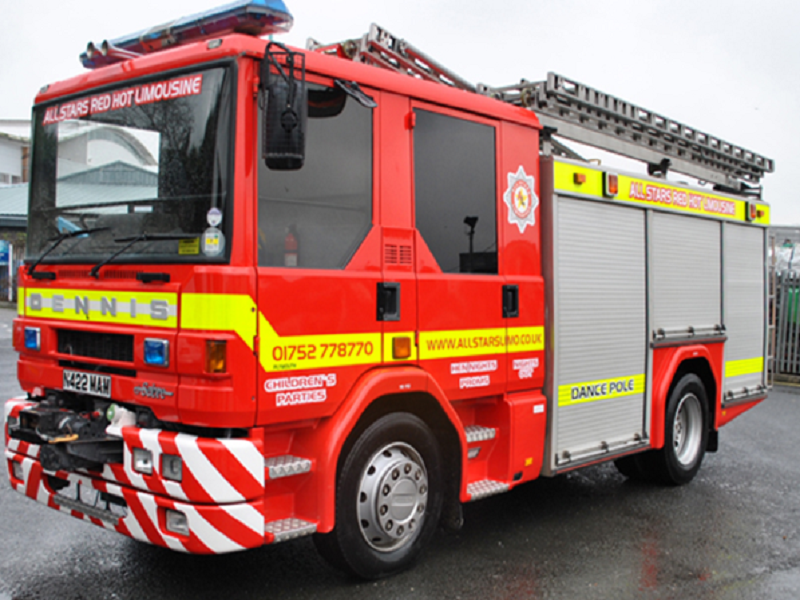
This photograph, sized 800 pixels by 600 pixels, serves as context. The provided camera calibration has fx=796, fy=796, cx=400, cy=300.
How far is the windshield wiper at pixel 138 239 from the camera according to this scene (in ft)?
13.0

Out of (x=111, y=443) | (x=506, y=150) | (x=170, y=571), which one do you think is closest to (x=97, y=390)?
(x=111, y=443)

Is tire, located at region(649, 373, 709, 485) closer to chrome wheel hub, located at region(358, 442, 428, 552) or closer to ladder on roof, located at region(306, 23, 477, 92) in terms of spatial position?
chrome wheel hub, located at region(358, 442, 428, 552)

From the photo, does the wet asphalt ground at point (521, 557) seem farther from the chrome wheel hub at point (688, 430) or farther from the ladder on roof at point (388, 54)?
the ladder on roof at point (388, 54)

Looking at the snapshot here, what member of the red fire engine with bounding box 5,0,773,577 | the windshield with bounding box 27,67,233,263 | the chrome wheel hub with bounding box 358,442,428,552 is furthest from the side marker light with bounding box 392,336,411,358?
the windshield with bounding box 27,67,233,263

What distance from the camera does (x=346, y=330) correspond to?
14.1 feet

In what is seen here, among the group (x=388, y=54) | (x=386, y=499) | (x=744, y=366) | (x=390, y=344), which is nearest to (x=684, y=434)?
(x=744, y=366)

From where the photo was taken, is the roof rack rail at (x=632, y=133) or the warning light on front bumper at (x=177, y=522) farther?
the roof rack rail at (x=632, y=133)

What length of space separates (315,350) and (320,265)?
45 centimetres

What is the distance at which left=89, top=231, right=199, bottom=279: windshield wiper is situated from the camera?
3.97 metres

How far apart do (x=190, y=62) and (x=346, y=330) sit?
160cm

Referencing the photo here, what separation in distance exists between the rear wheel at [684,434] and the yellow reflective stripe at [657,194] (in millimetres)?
1558

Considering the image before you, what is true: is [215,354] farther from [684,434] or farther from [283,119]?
[684,434]

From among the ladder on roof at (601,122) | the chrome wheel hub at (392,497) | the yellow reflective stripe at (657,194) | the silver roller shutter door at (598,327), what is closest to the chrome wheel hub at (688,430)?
the silver roller shutter door at (598,327)

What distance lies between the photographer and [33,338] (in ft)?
15.7
